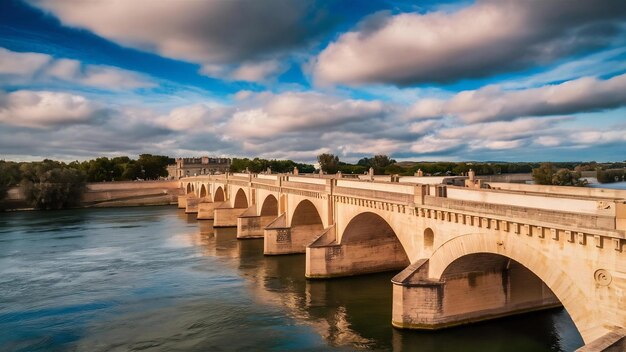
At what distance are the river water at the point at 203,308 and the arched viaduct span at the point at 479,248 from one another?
1.11m

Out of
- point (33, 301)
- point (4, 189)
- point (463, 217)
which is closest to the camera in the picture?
point (463, 217)

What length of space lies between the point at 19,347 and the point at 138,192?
287ft

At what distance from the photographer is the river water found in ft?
66.2

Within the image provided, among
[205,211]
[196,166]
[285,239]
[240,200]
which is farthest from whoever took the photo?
[196,166]

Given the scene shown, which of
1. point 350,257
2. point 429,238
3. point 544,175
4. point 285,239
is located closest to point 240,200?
point 285,239

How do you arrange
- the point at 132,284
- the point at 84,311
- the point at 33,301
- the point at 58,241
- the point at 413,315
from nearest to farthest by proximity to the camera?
the point at 413,315, the point at 84,311, the point at 33,301, the point at 132,284, the point at 58,241

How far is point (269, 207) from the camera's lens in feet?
165

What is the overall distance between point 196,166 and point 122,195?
78.0 m

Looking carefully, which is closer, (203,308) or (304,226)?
(203,308)

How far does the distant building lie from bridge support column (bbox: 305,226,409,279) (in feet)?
463

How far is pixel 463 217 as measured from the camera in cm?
1883

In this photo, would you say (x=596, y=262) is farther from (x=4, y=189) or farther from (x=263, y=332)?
(x=4, y=189)

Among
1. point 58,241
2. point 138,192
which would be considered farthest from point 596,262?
point 138,192

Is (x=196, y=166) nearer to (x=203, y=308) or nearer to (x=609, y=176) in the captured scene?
(x=609, y=176)
